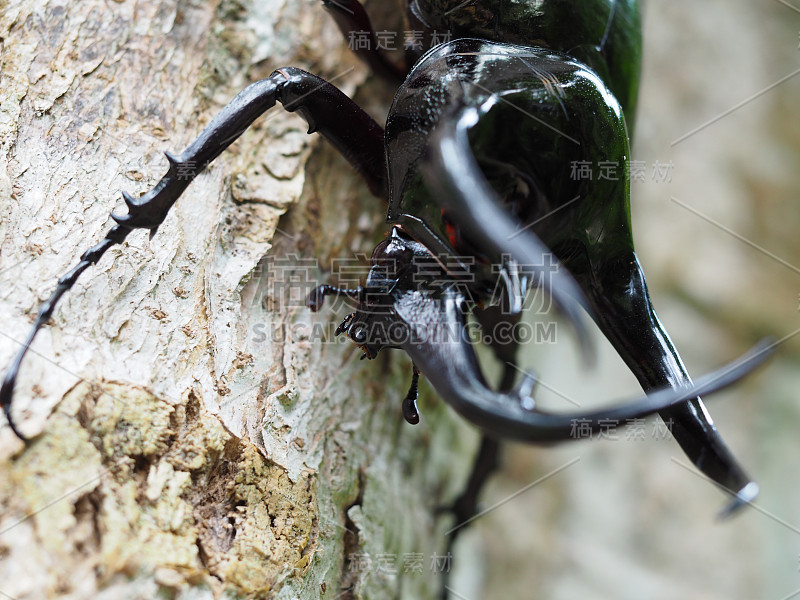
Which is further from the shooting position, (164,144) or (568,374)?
(568,374)

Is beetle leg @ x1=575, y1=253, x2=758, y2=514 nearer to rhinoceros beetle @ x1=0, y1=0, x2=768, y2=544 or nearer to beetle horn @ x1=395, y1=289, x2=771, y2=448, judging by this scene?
rhinoceros beetle @ x1=0, y1=0, x2=768, y2=544

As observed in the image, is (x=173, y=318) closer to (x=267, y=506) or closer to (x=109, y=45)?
(x=267, y=506)

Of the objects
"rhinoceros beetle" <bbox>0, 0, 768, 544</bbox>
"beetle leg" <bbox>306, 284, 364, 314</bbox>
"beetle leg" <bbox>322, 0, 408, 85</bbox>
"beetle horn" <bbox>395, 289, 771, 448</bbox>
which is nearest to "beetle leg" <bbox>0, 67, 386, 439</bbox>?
"rhinoceros beetle" <bbox>0, 0, 768, 544</bbox>

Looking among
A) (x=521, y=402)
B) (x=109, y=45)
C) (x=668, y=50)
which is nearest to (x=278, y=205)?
(x=109, y=45)

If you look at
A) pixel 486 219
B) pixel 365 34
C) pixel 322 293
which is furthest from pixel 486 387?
pixel 365 34

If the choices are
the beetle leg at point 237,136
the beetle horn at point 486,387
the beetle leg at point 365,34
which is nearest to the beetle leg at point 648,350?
the beetle horn at point 486,387

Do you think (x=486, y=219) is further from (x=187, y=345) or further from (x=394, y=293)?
(x=187, y=345)
